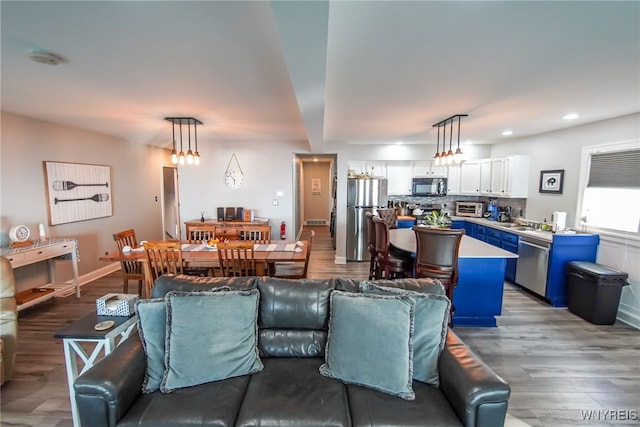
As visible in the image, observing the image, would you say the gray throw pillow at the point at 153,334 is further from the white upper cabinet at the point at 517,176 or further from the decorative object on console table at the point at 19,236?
the white upper cabinet at the point at 517,176

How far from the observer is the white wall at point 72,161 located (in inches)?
131

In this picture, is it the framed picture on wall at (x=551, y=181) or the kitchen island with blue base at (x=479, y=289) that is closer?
the kitchen island with blue base at (x=479, y=289)

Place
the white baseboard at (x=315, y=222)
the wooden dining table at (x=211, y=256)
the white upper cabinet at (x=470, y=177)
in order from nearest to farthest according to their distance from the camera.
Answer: the wooden dining table at (x=211, y=256)
the white upper cabinet at (x=470, y=177)
the white baseboard at (x=315, y=222)

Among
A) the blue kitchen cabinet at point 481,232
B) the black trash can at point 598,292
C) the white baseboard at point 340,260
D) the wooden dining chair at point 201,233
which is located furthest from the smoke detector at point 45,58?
the blue kitchen cabinet at point 481,232

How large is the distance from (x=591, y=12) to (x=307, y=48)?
1.40 metres

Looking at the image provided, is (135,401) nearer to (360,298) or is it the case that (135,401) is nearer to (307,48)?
(360,298)

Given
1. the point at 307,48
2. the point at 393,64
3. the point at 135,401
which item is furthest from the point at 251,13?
the point at 135,401

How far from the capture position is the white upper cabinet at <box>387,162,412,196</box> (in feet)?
19.7

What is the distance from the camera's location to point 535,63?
194cm

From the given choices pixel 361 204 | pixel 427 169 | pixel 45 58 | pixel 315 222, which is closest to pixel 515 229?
pixel 427 169

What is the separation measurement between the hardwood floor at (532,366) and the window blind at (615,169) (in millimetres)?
1641

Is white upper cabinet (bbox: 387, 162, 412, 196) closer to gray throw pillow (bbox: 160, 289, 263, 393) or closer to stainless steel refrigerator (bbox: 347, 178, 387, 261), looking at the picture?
stainless steel refrigerator (bbox: 347, 178, 387, 261)

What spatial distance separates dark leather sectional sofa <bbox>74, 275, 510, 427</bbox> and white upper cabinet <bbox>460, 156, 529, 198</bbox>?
4137 mm

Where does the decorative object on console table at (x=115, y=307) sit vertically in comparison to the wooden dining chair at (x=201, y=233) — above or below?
below
